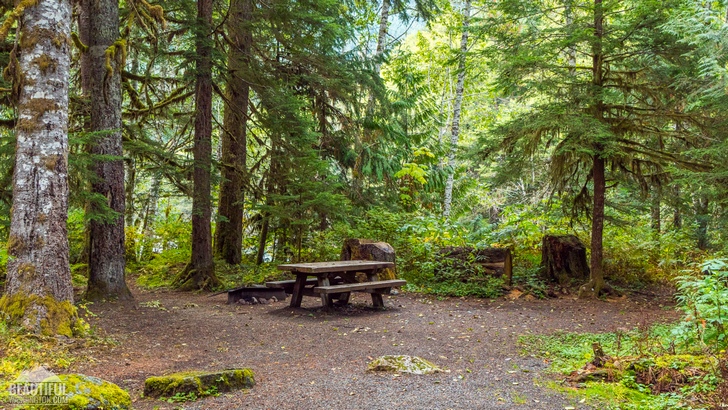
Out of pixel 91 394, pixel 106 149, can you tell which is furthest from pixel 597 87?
pixel 91 394

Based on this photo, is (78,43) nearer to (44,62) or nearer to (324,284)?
(44,62)

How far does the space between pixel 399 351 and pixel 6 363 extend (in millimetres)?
3991

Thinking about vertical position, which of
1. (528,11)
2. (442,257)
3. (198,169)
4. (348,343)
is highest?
(528,11)

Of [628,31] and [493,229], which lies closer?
[628,31]

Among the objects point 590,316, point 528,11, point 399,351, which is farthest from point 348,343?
point 528,11

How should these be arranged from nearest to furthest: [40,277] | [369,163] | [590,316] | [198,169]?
[40,277], [590,316], [198,169], [369,163]

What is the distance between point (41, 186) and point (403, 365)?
4.52 m

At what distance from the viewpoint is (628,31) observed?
9023 millimetres

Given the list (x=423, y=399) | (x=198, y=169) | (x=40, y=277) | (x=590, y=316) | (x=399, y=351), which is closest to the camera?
(x=423, y=399)

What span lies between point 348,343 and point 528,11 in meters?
7.39

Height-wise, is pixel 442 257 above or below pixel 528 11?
below

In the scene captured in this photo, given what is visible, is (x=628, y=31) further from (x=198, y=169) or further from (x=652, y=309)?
(x=198, y=169)

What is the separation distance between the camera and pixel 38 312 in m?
5.61

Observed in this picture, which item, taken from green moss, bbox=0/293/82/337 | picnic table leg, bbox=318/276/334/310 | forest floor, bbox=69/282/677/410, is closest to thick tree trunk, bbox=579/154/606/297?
forest floor, bbox=69/282/677/410
